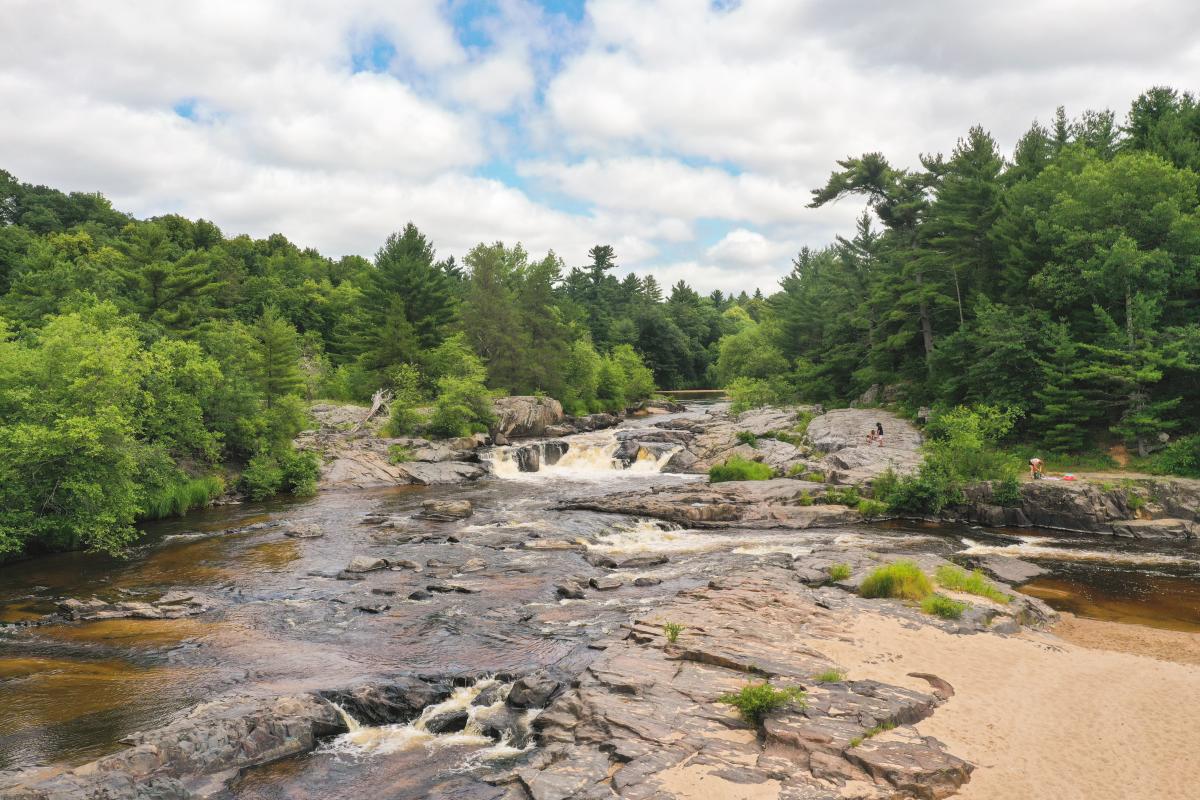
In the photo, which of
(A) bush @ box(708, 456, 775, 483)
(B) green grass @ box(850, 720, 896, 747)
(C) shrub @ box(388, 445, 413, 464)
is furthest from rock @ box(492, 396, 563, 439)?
(B) green grass @ box(850, 720, 896, 747)

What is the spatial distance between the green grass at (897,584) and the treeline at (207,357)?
68.5 feet

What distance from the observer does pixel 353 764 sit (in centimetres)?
963

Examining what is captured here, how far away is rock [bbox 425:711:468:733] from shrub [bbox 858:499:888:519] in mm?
19653

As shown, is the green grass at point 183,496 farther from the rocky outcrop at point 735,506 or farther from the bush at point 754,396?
the bush at point 754,396

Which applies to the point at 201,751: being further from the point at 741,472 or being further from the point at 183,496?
the point at 741,472

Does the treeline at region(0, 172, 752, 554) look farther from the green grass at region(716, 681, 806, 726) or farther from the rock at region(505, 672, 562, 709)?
the green grass at region(716, 681, 806, 726)

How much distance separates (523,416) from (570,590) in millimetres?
34533

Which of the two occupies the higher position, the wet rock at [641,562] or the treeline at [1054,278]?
the treeline at [1054,278]

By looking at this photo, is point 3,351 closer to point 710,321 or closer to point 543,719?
point 543,719

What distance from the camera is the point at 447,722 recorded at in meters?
10.7

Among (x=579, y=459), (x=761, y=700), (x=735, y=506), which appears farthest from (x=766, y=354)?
(x=761, y=700)

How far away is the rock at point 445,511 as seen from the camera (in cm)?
2636

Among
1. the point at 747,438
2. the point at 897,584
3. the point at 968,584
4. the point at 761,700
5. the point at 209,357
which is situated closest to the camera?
the point at 761,700

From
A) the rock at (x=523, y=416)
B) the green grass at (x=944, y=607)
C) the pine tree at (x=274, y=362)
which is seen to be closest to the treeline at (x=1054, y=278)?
the green grass at (x=944, y=607)
